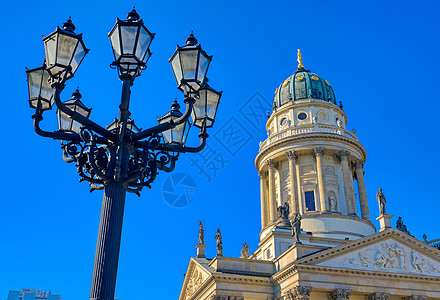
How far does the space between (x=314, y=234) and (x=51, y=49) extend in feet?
126

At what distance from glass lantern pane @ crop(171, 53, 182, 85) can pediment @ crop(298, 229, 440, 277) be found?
84.6 ft

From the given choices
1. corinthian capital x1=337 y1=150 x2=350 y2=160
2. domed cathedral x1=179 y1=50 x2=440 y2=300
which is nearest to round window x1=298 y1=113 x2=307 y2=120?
domed cathedral x1=179 y1=50 x2=440 y2=300

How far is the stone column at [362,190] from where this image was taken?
46800 mm

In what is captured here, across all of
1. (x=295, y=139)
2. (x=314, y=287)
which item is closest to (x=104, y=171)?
(x=314, y=287)

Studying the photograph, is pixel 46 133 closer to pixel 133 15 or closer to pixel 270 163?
pixel 133 15

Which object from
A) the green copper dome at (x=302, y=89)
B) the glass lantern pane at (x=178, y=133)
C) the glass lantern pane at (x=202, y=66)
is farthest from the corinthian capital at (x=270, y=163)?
the glass lantern pane at (x=202, y=66)

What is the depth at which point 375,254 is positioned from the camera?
33.8 m

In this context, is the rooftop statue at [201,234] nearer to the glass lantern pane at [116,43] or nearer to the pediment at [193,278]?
the pediment at [193,278]

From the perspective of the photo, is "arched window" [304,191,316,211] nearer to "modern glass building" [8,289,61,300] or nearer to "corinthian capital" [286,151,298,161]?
"corinthian capital" [286,151,298,161]

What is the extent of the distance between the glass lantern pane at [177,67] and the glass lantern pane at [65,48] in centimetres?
170

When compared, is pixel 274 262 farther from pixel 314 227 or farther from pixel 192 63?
pixel 192 63

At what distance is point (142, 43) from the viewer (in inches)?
298

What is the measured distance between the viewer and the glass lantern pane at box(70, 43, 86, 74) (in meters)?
7.37

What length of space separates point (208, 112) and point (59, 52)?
3084 millimetres
